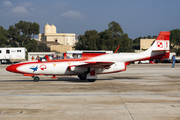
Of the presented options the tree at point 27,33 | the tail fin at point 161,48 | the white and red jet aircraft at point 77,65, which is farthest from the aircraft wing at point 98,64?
the tree at point 27,33

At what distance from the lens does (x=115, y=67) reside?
17.3m

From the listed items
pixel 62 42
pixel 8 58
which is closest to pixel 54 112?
pixel 8 58

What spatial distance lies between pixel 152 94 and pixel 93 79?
233 inches

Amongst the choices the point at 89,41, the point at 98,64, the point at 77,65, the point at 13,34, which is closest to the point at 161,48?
the point at 98,64

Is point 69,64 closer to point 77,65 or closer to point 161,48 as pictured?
point 77,65

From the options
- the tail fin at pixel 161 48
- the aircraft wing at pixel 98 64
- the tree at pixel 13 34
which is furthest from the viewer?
the tree at pixel 13 34

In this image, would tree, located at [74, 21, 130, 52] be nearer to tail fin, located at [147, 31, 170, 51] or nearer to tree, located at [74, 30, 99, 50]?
tree, located at [74, 30, 99, 50]

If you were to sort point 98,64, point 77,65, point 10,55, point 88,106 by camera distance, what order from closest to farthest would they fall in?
point 88,106 < point 98,64 < point 77,65 < point 10,55

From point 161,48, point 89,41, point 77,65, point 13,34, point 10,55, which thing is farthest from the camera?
point 13,34

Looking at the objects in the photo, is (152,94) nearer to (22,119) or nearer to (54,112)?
(54,112)

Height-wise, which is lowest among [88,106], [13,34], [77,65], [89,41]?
[88,106]

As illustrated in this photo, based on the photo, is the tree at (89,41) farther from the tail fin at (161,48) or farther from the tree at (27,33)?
the tail fin at (161,48)

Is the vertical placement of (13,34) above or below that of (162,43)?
above

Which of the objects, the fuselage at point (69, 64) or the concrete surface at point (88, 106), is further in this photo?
the fuselage at point (69, 64)
